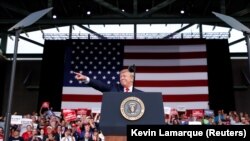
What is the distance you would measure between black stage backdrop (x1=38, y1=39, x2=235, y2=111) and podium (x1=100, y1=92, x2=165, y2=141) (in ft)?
39.7

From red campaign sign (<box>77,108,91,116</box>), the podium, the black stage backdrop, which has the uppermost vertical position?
the black stage backdrop

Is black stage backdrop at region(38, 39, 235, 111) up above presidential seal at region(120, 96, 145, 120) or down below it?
above

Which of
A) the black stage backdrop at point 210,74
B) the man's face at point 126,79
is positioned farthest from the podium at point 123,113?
the black stage backdrop at point 210,74

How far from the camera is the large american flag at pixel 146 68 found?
1468 centimetres

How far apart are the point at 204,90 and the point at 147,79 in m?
2.25

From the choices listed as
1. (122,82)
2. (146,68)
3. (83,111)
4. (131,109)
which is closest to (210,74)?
(146,68)

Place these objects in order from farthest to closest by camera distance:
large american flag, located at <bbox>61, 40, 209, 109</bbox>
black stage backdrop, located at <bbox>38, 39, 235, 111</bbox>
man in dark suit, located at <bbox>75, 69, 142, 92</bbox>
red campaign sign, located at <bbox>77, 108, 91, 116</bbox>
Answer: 1. black stage backdrop, located at <bbox>38, 39, 235, 111</bbox>
2. large american flag, located at <bbox>61, 40, 209, 109</bbox>
3. red campaign sign, located at <bbox>77, 108, 91, 116</bbox>
4. man in dark suit, located at <bbox>75, 69, 142, 92</bbox>

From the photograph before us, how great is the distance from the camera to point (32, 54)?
19047 millimetres

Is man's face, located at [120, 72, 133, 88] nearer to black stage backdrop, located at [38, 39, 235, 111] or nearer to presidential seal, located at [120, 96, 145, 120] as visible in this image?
presidential seal, located at [120, 96, 145, 120]

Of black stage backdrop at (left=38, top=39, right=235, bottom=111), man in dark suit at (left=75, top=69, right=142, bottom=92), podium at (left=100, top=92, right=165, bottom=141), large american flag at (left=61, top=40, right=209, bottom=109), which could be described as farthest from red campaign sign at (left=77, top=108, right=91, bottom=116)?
podium at (left=100, top=92, right=165, bottom=141)

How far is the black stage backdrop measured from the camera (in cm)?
1523

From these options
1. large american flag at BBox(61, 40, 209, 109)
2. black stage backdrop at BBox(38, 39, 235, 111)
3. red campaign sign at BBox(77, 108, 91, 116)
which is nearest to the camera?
red campaign sign at BBox(77, 108, 91, 116)

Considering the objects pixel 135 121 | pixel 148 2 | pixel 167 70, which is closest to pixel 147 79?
pixel 167 70

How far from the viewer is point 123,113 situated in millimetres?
3328
